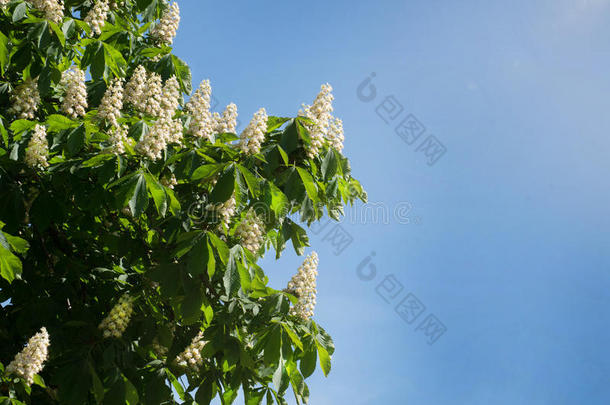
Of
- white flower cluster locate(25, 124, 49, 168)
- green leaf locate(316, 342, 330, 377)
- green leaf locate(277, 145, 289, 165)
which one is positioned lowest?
white flower cluster locate(25, 124, 49, 168)

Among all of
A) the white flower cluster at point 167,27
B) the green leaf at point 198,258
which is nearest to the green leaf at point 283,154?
the green leaf at point 198,258

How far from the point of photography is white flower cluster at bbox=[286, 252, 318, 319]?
535cm

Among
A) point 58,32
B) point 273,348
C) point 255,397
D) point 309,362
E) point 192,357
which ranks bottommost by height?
point 192,357

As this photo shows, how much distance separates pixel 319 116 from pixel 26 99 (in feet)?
9.57

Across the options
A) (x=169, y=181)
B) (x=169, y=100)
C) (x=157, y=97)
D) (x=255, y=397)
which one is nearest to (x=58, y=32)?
A: (x=157, y=97)

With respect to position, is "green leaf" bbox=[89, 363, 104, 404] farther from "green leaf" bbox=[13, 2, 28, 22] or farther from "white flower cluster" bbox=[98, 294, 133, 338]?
"green leaf" bbox=[13, 2, 28, 22]

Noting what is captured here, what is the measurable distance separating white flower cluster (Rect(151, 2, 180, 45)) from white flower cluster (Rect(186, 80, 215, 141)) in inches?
75.9

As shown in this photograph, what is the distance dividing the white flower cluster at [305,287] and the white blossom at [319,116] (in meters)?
0.96

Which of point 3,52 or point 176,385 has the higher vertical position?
point 3,52

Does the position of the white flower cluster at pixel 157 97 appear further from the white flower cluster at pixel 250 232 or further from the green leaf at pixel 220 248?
the green leaf at pixel 220 248

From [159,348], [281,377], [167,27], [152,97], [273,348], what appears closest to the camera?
[273,348]

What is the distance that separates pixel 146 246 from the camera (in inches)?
230

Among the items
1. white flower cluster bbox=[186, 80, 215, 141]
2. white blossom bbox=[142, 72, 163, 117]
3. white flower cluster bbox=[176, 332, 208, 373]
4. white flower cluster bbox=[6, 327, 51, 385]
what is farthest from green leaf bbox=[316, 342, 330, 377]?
white blossom bbox=[142, 72, 163, 117]

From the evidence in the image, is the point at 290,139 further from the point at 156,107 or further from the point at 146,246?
the point at 146,246
